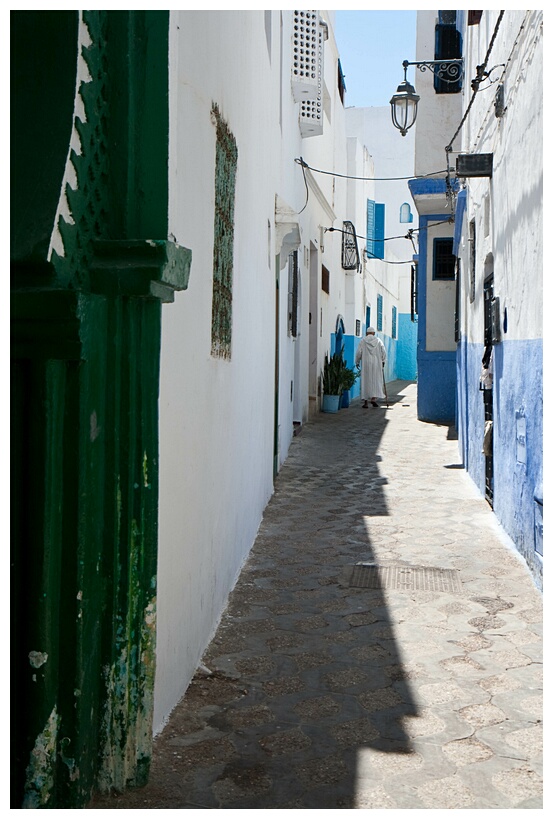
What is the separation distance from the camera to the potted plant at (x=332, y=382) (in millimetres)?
17844

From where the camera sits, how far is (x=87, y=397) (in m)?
2.61

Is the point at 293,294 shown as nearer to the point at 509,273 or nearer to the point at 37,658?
the point at 509,273

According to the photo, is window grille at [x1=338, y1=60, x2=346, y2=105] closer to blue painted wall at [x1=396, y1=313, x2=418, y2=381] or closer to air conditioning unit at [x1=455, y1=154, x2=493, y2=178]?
air conditioning unit at [x1=455, y1=154, x2=493, y2=178]

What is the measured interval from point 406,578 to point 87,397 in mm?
3837

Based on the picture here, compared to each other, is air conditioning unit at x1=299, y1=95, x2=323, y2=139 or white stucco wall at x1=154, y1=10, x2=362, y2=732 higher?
air conditioning unit at x1=299, y1=95, x2=323, y2=139

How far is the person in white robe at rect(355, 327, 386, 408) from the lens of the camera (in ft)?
65.9

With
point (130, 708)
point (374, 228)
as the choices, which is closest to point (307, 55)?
point (130, 708)

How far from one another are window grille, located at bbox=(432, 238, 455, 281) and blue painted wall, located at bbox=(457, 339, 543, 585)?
7460 millimetres

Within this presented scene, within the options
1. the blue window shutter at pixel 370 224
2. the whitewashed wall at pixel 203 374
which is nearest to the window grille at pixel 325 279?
the blue window shutter at pixel 370 224

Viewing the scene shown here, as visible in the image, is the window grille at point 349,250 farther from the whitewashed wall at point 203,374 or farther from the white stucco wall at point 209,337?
the whitewashed wall at point 203,374

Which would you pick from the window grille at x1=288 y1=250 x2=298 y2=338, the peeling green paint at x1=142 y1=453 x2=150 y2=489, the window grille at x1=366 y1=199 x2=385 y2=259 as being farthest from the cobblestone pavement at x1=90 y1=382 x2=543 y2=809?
the window grille at x1=366 y1=199 x2=385 y2=259

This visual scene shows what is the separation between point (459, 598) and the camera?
18.0 feet

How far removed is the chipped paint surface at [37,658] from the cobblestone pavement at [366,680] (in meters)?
0.65

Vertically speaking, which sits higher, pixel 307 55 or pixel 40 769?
pixel 307 55
